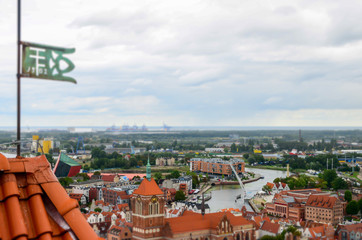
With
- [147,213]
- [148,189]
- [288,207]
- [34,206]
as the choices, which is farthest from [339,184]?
[34,206]

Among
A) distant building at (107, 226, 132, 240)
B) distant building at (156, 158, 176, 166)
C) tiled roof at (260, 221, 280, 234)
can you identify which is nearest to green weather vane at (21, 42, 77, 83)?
distant building at (107, 226, 132, 240)

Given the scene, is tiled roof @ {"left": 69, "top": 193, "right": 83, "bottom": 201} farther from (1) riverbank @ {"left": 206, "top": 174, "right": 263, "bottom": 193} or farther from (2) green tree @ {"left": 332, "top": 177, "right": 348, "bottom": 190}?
(2) green tree @ {"left": 332, "top": 177, "right": 348, "bottom": 190}

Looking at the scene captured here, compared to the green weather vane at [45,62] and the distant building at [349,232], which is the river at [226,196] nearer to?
the distant building at [349,232]

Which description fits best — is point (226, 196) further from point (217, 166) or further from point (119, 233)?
point (217, 166)

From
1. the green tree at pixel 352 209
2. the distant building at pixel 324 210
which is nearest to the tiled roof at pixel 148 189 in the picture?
the distant building at pixel 324 210

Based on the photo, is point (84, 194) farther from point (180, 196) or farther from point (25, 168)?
point (25, 168)

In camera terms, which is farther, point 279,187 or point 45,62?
point 279,187
